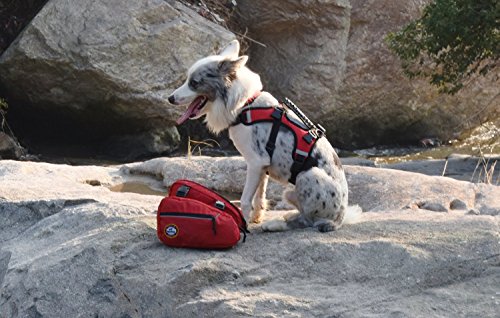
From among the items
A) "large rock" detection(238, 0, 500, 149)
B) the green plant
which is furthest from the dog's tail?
"large rock" detection(238, 0, 500, 149)

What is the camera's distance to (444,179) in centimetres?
786

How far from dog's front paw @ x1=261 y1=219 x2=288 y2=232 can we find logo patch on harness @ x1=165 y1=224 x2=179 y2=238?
2.68 ft

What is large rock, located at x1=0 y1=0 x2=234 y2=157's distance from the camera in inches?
452

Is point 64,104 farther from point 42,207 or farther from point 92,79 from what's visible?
point 42,207

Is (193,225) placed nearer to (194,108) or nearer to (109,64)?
(194,108)

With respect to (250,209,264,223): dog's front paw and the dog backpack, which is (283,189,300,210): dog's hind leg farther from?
the dog backpack

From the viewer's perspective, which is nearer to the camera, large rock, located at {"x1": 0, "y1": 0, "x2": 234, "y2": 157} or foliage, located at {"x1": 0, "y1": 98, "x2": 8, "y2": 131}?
large rock, located at {"x1": 0, "y1": 0, "x2": 234, "y2": 157}

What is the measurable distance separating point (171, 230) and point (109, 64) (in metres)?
7.16

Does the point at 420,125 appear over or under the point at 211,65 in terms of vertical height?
under

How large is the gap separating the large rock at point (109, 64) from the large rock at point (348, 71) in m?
1.68

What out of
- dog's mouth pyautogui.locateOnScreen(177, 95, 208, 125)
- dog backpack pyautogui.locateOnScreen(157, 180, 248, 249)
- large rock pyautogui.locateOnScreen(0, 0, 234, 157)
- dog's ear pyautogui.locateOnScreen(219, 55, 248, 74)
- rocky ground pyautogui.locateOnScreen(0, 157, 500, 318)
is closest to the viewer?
rocky ground pyautogui.locateOnScreen(0, 157, 500, 318)

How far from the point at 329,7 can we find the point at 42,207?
28.8ft

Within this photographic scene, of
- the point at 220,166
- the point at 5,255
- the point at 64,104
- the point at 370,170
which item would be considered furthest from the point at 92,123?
the point at 5,255

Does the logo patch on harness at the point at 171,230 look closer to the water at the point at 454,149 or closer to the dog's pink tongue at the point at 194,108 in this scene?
the dog's pink tongue at the point at 194,108
